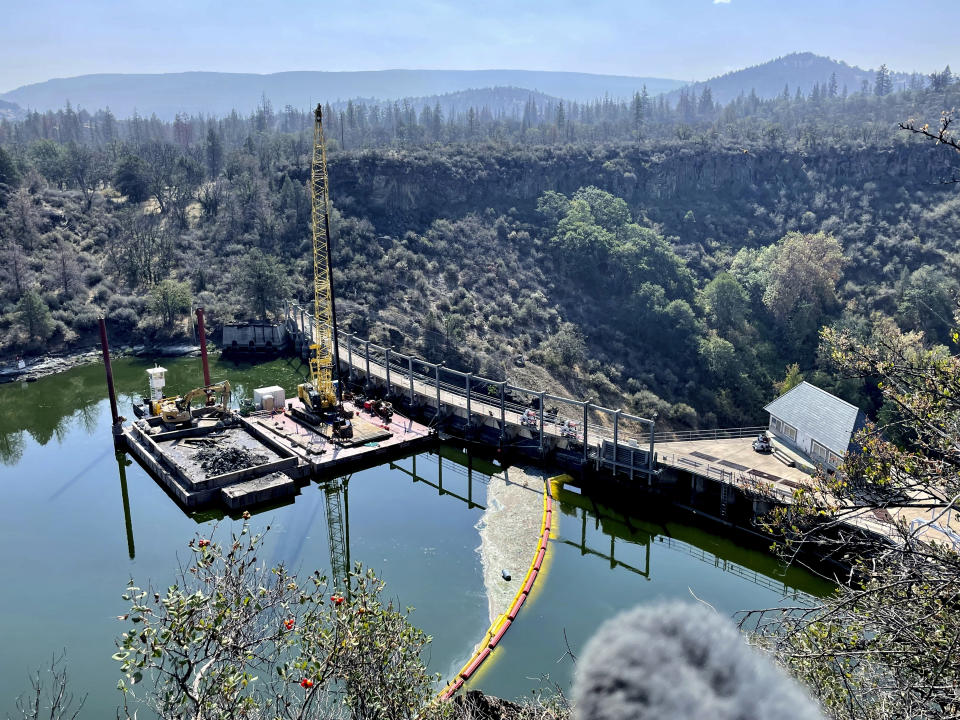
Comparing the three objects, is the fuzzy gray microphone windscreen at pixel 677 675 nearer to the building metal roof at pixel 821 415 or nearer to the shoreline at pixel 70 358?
the building metal roof at pixel 821 415

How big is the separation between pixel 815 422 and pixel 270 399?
2585cm

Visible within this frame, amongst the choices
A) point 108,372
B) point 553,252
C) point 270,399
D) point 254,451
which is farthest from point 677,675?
point 553,252

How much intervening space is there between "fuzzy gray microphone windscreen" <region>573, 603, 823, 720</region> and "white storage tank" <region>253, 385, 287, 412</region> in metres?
35.8

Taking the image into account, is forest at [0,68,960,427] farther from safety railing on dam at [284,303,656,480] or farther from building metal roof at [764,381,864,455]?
building metal roof at [764,381,864,455]

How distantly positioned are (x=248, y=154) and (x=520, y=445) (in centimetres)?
7970

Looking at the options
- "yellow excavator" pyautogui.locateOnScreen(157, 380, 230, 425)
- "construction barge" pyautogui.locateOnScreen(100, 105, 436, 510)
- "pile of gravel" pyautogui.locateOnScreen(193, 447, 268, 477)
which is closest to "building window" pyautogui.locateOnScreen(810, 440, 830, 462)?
"construction barge" pyautogui.locateOnScreen(100, 105, 436, 510)

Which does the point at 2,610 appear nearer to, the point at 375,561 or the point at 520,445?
the point at 375,561

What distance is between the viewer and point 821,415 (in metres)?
28.0

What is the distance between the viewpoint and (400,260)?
62844 millimetres

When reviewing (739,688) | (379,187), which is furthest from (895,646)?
(379,187)

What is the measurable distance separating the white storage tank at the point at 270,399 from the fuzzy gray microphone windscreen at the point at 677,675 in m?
35.8

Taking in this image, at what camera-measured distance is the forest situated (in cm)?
5278

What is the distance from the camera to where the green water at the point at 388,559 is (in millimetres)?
19312

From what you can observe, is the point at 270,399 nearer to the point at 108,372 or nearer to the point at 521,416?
the point at 108,372
